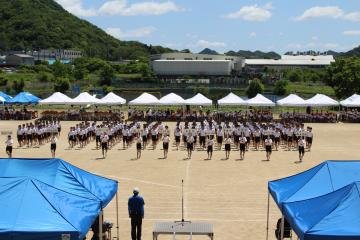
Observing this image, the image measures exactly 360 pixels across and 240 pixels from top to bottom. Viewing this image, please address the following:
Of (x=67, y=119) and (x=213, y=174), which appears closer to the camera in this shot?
(x=213, y=174)

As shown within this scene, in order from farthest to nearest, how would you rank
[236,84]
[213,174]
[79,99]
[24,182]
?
[236,84]
[79,99]
[213,174]
[24,182]

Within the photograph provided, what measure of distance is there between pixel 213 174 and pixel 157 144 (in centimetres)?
889

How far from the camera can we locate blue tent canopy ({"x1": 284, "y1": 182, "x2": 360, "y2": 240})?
784 cm

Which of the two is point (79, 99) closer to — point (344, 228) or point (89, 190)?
point (89, 190)

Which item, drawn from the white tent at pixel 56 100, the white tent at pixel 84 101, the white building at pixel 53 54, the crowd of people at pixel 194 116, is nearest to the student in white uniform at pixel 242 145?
the crowd of people at pixel 194 116

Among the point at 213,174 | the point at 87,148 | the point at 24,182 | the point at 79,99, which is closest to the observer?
the point at 24,182

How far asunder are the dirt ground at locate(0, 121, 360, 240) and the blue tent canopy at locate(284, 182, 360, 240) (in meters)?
3.61

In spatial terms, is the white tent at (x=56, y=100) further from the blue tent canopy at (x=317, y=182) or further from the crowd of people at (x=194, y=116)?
the blue tent canopy at (x=317, y=182)

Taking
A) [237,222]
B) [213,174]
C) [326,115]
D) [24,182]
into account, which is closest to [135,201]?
[24,182]

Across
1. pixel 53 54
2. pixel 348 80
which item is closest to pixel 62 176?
pixel 348 80

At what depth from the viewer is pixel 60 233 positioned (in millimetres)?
7910

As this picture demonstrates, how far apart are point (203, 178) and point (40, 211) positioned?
11519 mm

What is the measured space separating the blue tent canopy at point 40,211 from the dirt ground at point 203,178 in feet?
11.6

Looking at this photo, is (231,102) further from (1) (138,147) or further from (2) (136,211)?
(2) (136,211)
